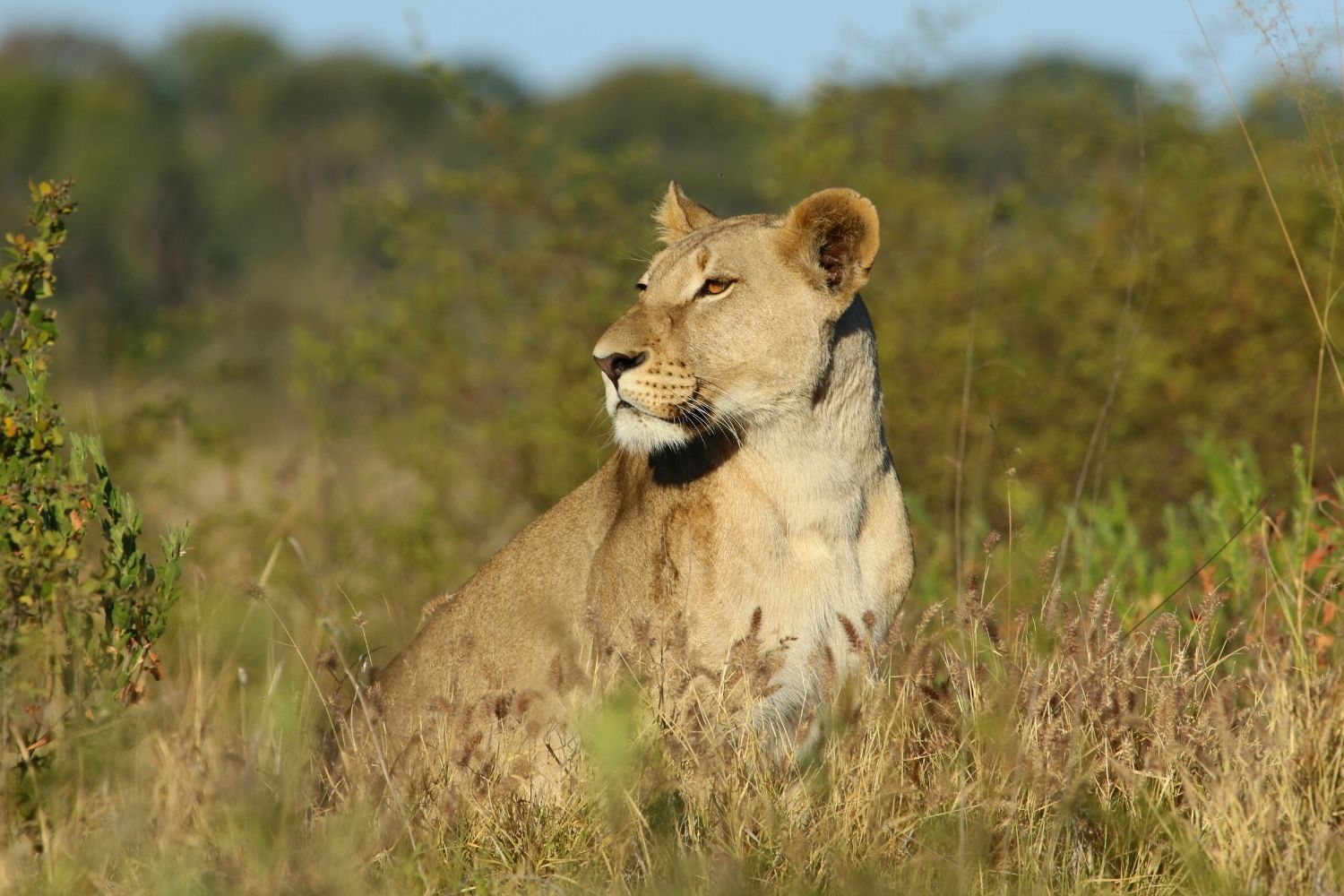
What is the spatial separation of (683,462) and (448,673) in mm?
866

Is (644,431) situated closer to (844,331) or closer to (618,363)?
(618,363)

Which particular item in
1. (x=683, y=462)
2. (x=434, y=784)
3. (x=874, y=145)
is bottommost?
(x=434, y=784)

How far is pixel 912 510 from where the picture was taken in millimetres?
7363

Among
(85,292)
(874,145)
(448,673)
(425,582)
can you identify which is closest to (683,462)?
(448,673)

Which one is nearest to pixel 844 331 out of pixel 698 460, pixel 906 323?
pixel 698 460

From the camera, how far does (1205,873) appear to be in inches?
142

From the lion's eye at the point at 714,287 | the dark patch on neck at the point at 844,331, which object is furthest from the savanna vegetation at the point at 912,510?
the lion's eye at the point at 714,287

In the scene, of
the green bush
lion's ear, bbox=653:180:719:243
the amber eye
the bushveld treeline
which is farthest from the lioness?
→ the bushveld treeline

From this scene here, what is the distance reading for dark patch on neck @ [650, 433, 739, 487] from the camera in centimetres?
463

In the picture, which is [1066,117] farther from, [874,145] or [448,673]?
[448,673]

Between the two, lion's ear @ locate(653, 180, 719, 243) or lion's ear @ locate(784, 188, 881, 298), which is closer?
lion's ear @ locate(784, 188, 881, 298)

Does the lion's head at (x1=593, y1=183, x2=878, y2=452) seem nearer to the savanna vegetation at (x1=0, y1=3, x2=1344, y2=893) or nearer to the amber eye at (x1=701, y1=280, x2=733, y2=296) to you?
the amber eye at (x1=701, y1=280, x2=733, y2=296)

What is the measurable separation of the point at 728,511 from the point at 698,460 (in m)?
0.19

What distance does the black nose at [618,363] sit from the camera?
4418 millimetres
